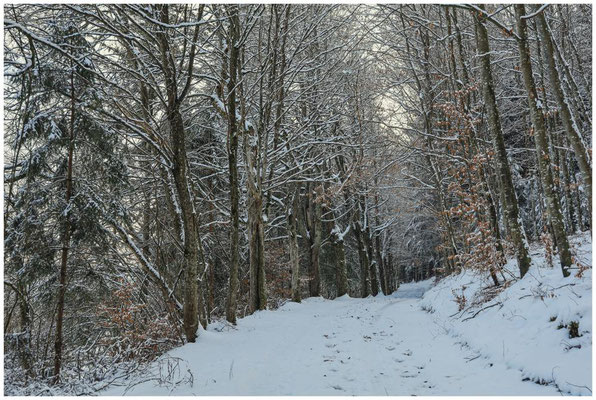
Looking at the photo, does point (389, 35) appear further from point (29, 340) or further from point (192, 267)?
point (29, 340)

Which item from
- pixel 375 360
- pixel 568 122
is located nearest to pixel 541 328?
pixel 375 360

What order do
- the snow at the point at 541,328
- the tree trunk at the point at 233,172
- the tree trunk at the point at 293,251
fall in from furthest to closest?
1. the tree trunk at the point at 293,251
2. the tree trunk at the point at 233,172
3. the snow at the point at 541,328

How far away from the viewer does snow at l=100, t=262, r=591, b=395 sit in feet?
14.9

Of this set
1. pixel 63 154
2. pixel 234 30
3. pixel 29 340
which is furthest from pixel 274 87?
pixel 29 340

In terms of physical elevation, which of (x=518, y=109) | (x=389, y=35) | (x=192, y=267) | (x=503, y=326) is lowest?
(x=503, y=326)

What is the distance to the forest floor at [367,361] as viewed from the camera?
4547 millimetres

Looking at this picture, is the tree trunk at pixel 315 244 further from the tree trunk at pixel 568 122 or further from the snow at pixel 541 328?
the tree trunk at pixel 568 122

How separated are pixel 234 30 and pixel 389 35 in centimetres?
850

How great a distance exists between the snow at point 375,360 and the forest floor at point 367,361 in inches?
0.5

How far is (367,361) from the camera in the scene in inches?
242

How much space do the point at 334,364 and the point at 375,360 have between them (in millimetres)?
712

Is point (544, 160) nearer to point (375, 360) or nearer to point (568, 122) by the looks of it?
point (568, 122)

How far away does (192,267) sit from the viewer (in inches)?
286

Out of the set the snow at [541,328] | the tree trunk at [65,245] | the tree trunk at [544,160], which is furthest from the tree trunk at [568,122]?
the tree trunk at [65,245]
